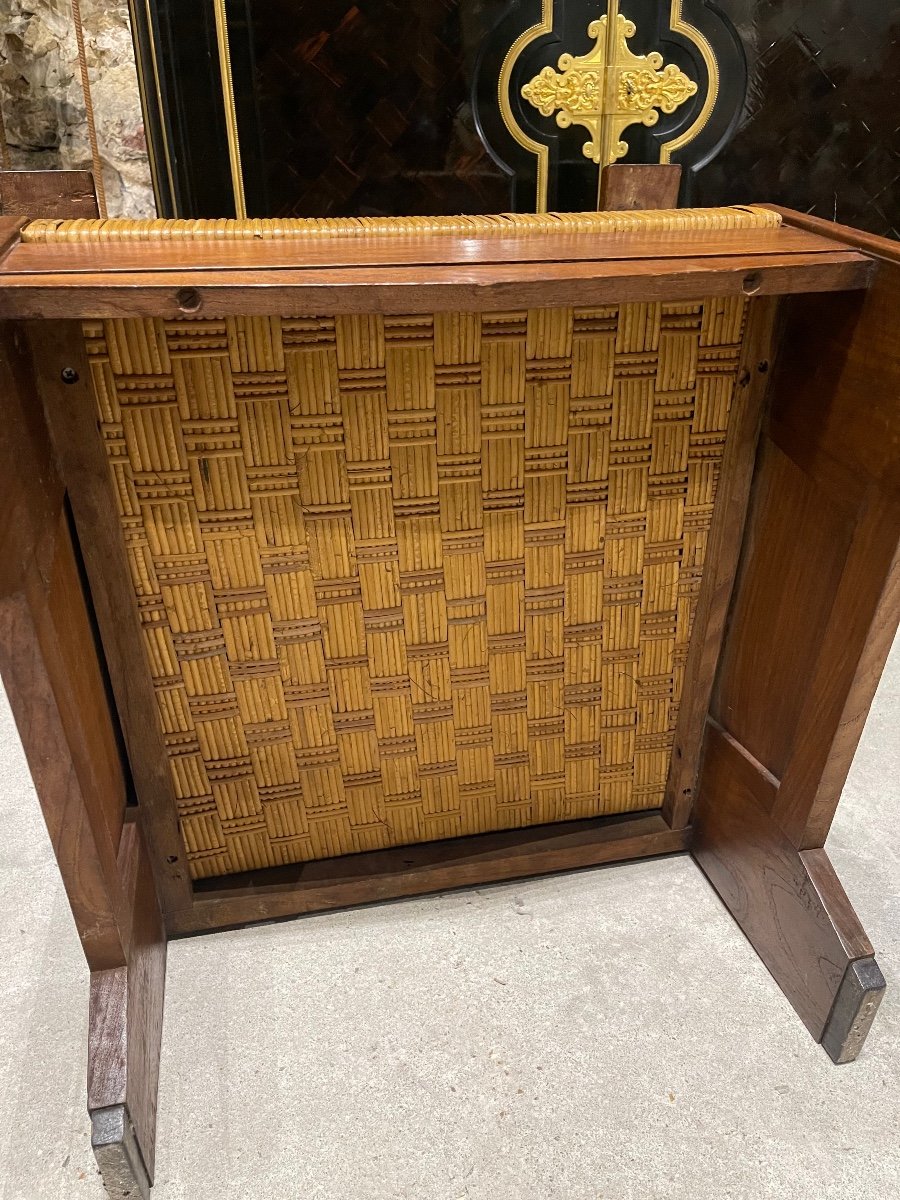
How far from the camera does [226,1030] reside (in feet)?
4.11

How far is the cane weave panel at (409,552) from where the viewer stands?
1.06m

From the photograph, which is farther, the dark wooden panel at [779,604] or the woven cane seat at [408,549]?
the dark wooden panel at [779,604]

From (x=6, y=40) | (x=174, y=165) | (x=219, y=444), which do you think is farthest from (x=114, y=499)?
(x=6, y=40)

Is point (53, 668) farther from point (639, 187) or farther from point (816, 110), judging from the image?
point (816, 110)

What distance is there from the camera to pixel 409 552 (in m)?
1.20

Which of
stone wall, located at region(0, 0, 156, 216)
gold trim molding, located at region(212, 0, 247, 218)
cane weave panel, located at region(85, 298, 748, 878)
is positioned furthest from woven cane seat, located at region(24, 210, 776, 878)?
stone wall, located at region(0, 0, 156, 216)

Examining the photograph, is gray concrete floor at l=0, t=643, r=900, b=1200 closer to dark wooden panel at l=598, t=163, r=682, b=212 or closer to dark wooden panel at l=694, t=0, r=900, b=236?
dark wooden panel at l=598, t=163, r=682, b=212

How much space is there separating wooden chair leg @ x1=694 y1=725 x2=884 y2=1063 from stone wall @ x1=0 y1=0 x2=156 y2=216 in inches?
85.7

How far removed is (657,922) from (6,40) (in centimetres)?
265

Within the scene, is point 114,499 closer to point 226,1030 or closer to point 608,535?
point 608,535

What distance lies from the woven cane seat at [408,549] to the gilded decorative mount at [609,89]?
826 mm

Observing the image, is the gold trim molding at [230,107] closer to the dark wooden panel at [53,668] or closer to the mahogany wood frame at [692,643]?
the mahogany wood frame at [692,643]

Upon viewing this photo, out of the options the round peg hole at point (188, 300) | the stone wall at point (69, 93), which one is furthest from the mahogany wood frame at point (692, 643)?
the stone wall at point (69, 93)

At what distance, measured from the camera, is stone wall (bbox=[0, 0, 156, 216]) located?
226 centimetres
